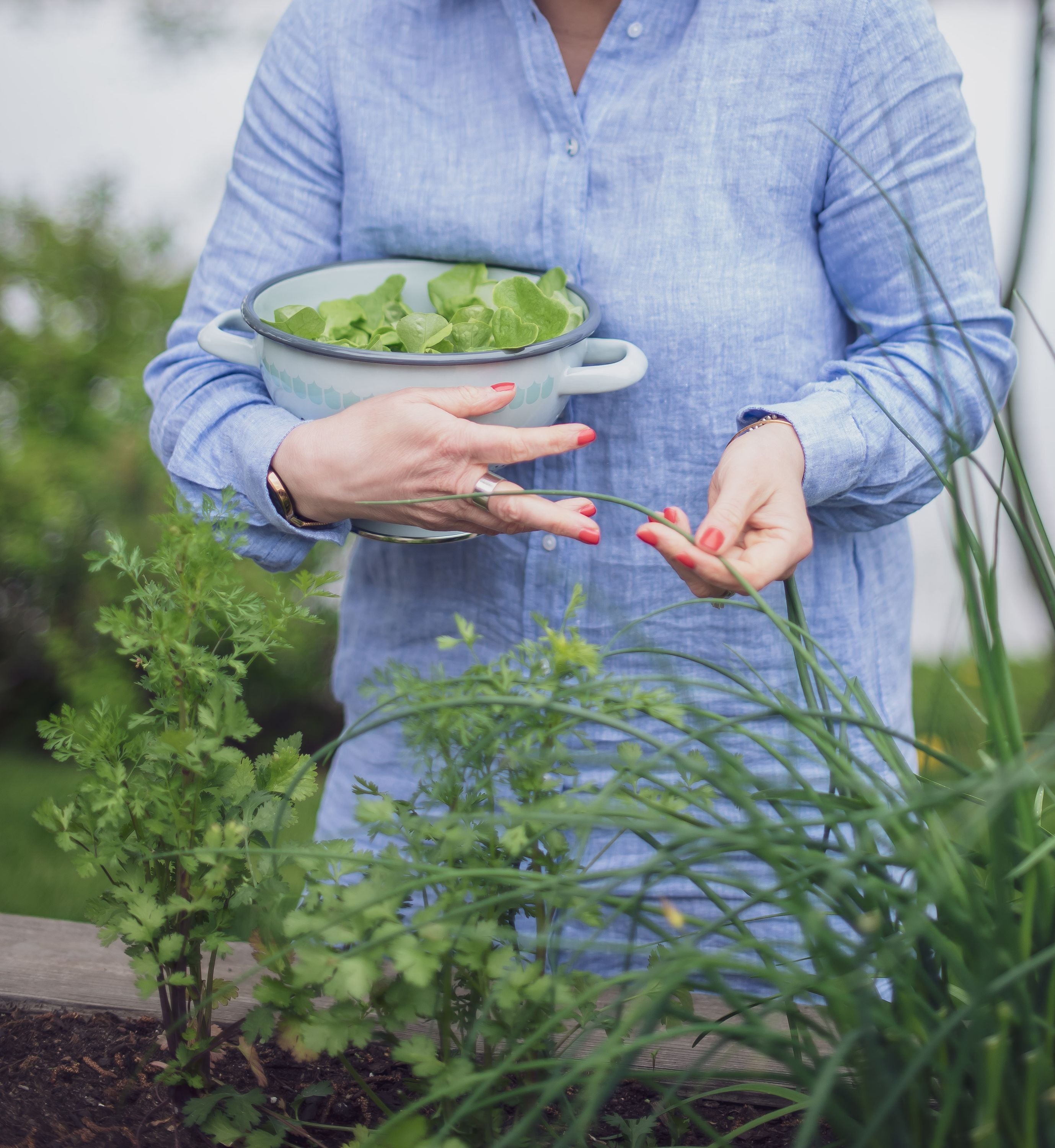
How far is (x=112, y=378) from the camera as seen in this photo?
2486 mm

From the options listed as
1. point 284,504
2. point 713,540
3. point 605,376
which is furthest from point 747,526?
point 284,504

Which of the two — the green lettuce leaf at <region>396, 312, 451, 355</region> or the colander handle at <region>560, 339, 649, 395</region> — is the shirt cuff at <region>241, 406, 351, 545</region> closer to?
the green lettuce leaf at <region>396, 312, 451, 355</region>

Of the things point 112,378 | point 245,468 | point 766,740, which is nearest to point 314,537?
point 245,468

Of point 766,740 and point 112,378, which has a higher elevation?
point 766,740

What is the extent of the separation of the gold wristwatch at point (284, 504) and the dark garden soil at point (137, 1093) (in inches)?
17.0

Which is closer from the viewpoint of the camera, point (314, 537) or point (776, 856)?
point (776, 856)

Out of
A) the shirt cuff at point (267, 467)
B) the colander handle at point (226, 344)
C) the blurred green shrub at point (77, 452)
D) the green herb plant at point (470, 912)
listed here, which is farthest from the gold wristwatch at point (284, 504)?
the blurred green shrub at point (77, 452)

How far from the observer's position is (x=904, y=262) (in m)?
0.93

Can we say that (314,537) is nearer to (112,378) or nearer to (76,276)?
(112,378)

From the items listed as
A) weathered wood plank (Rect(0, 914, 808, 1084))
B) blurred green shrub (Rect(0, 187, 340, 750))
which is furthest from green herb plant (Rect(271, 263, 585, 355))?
blurred green shrub (Rect(0, 187, 340, 750))

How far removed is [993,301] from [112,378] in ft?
6.95

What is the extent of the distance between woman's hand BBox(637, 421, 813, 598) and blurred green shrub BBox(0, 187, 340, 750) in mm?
1614

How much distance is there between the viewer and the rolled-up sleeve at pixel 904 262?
90 centimetres

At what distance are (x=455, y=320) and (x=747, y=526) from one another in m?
0.34
